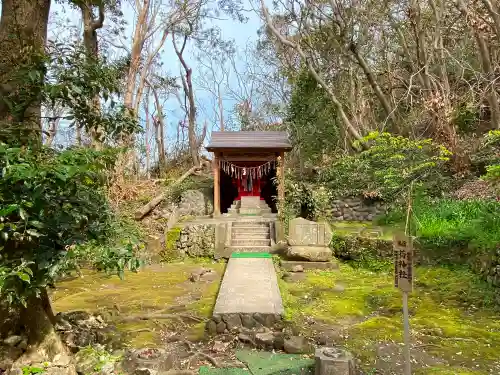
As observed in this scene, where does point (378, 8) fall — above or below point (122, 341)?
above

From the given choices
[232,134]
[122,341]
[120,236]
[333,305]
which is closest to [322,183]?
[232,134]

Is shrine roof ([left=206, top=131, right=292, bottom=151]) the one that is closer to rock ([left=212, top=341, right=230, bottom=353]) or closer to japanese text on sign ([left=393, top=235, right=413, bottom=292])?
rock ([left=212, top=341, right=230, bottom=353])

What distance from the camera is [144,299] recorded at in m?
7.22

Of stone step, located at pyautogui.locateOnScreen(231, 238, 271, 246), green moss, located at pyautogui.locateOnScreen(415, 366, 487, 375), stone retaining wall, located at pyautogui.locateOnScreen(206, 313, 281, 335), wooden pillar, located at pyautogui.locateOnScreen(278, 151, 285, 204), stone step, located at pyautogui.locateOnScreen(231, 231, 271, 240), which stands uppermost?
wooden pillar, located at pyautogui.locateOnScreen(278, 151, 285, 204)

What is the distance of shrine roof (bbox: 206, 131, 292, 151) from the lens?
15047 mm

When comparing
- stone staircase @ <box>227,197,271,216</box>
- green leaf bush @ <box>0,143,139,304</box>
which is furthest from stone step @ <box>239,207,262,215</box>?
green leaf bush @ <box>0,143,139,304</box>

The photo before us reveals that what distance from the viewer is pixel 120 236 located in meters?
3.51

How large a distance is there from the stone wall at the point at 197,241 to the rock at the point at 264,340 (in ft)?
21.9

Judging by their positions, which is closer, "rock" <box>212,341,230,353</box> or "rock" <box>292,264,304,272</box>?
"rock" <box>212,341,230,353</box>

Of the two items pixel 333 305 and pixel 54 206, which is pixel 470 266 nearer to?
pixel 333 305

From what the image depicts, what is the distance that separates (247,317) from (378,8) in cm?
1271

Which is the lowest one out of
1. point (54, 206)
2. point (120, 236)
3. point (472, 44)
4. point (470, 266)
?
point (470, 266)

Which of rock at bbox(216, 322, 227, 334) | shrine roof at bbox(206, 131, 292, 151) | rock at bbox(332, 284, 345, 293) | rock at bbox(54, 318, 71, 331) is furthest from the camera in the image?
shrine roof at bbox(206, 131, 292, 151)

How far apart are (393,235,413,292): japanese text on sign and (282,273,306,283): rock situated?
5.15 m
